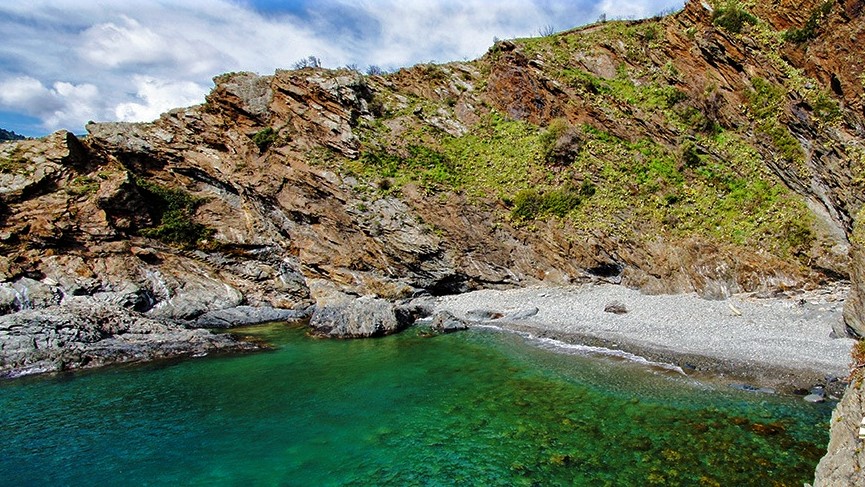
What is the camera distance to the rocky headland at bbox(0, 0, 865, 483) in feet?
77.4

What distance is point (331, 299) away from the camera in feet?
103

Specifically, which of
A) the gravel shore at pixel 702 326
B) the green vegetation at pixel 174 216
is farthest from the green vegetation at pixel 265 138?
the gravel shore at pixel 702 326

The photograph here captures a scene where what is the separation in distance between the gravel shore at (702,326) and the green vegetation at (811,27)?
64.3ft

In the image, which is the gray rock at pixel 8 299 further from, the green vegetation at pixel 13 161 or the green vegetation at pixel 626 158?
the green vegetation at pixel 626 158

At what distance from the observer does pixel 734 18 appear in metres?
32.9

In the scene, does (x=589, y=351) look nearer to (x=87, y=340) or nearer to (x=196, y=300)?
(x=87, y=340)

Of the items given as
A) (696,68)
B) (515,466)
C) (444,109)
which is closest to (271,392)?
(515,466)

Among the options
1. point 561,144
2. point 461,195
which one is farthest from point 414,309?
point 561,144

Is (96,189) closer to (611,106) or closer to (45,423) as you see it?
(45,423)

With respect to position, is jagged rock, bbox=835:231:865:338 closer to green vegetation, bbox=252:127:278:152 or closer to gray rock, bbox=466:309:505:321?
gray rock, bbox=466:309:505:321

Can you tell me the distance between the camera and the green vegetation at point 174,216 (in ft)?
110

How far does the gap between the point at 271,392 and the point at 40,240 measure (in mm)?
23836

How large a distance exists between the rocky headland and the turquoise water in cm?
473

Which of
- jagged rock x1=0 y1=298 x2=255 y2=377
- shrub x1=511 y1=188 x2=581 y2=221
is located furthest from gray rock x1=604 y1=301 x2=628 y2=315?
jagged rock x1=0 y1=298 x2=255 y2=377
